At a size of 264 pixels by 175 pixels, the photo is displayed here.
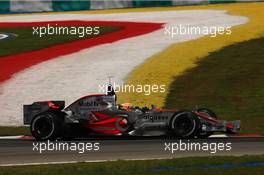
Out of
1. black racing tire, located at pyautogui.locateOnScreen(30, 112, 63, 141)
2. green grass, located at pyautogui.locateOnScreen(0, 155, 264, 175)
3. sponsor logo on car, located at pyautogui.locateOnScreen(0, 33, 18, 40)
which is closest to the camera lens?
green grass, located at pyautogui.locateOnScreen(0, 155, 264, 175)

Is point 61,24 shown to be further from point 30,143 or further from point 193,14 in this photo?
point 30,143

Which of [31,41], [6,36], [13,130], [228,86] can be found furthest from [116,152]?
[6,36]

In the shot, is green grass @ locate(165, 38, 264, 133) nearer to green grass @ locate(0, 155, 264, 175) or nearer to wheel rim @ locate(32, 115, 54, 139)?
wheel rim @ locate(32, 115, 54, 139)

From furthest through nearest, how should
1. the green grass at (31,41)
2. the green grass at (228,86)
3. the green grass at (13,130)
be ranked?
the green grass at (31,41) < the green grass at (228,86) < the green grass at (13,130)

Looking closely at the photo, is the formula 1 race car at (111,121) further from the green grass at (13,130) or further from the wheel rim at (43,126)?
the green grass at (13,130)

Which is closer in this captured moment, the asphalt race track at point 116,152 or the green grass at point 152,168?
the green grass at point 152,168

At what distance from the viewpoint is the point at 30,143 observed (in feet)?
43.9

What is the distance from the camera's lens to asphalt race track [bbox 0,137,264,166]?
11.2m

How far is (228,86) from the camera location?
791 inches

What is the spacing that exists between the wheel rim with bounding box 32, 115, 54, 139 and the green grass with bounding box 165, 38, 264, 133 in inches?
176

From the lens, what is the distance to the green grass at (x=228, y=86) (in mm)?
17891

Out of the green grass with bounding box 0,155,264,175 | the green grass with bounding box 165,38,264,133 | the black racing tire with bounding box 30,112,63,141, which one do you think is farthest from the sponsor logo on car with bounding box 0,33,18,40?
the green grass with bounding box 0,155,264,175

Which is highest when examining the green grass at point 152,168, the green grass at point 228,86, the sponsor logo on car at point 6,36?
the sponsor logo on car at point 6,36

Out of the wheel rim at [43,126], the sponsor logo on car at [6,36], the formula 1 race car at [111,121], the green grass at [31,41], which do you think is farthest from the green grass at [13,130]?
the sponsor logo on car at [6,36]
